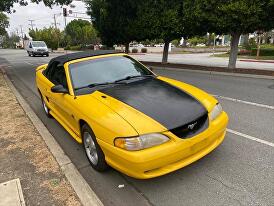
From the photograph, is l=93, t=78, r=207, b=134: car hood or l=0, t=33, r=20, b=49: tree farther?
l=0, t=33, r=20, b=49: tree

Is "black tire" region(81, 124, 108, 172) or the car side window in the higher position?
the car side window

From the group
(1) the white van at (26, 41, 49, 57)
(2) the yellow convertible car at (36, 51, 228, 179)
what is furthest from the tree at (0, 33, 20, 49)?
(2) the yellow convertible car at (36, 51, 228, 179)

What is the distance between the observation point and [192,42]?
7831 cm

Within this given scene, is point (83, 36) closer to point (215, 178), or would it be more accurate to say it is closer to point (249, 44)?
point (249, 44)

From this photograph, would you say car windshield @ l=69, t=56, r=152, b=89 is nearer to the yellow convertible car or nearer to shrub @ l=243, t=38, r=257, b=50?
the yellow convertible car

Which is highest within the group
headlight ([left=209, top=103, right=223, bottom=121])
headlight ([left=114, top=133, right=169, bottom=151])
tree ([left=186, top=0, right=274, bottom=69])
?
tree ([left=186, top=0, right=274, bottom=69])

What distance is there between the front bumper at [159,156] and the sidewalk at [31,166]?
70cm

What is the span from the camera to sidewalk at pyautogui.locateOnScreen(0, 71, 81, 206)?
334 centimetres

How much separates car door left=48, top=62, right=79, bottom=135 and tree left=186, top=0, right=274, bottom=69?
916cm

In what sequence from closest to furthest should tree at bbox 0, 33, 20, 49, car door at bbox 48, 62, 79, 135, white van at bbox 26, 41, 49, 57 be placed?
car door at bbox 48, 62, 79, 135, white van at bbox 26, 41, 49, 57, tree at bbox 0, 33, 20, 49

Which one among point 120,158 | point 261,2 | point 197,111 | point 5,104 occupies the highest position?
point 261,2

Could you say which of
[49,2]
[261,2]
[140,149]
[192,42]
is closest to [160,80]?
[140,149]

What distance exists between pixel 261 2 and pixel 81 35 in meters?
65.9

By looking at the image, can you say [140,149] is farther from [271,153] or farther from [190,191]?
[271,153]
